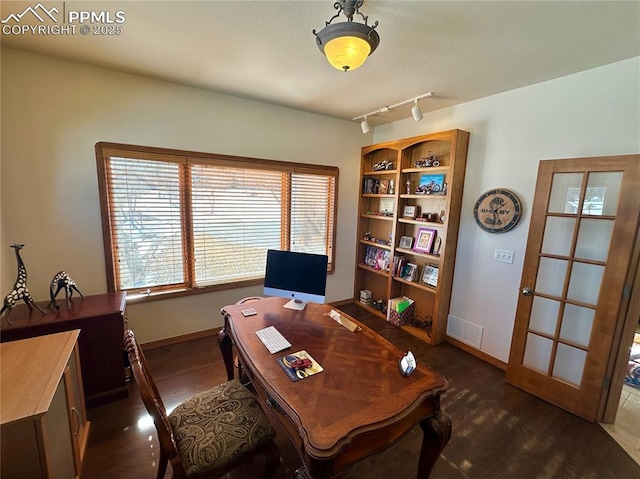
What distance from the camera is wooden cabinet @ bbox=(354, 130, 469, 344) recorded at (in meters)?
2.91

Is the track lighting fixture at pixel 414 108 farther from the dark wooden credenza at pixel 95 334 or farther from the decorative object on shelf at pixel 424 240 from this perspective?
the dark wooden credenza at pixel 95 334

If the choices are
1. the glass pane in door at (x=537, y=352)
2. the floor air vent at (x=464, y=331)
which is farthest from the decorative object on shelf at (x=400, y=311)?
the glass pane in door at (x=537, y=352)

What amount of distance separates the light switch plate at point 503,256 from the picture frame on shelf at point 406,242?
964 mm

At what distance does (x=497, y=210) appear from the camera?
8.59 feet

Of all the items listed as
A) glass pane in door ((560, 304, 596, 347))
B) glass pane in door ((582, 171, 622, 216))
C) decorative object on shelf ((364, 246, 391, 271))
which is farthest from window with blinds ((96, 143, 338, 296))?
glass pane in door ((560, 304, 596, 347))

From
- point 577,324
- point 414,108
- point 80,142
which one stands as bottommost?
point 577,324

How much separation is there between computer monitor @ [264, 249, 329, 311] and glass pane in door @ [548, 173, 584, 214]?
190cm

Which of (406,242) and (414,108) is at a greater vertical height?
(414,108)

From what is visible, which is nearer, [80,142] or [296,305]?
[296,305]

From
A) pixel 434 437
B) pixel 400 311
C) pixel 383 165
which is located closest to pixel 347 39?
pixel 434 437

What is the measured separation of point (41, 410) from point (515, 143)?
11.8 feet

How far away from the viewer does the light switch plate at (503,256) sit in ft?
8.41

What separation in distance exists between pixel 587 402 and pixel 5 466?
341 centimetres

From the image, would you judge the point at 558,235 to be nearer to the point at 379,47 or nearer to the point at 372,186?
the point at 379,47
